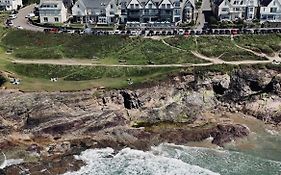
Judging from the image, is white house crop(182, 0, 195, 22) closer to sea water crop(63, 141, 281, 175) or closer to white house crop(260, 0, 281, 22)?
white house crop(260, 0, 281, 22)

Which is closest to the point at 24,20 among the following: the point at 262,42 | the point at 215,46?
the point at 215,46

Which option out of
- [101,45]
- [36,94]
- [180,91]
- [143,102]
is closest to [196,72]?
[180,91]

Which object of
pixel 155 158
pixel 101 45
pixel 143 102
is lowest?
pixel 155 158

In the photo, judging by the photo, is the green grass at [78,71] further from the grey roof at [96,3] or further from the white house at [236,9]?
the white house at [236,9]

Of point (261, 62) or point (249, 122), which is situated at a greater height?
point (261, 62)

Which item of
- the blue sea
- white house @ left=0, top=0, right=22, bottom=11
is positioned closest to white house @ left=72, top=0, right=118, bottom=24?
white house @ left=0, top=0, right=22, bottom=11

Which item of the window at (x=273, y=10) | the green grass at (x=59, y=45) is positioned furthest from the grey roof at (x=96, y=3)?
the window at (x=273, y=10)

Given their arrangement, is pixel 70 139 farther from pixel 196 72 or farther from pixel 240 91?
pixel 240 91

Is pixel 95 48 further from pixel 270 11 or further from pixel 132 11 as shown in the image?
pixel 270 11
